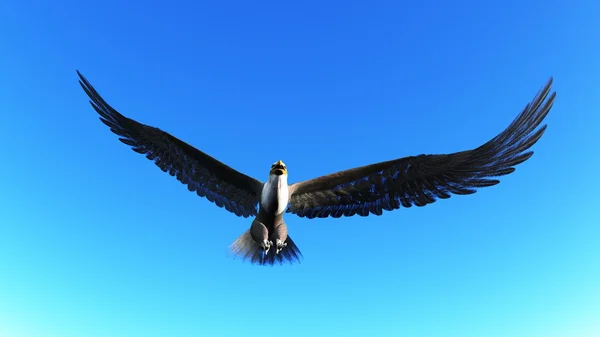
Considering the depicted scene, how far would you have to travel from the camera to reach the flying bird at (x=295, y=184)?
9.88 metres

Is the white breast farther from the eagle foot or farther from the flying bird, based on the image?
the eagle foot

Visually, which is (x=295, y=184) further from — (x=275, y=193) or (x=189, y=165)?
(x=189, y=165)

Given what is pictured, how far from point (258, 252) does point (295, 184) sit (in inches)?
73.6

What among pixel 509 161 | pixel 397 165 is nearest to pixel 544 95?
pixel 509 161

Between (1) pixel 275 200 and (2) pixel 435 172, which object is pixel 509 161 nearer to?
(2) pixel 435 172

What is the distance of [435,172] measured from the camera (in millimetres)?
10492

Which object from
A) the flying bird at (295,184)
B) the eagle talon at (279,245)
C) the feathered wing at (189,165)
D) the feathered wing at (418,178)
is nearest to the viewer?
the feathered wing at (418,178)

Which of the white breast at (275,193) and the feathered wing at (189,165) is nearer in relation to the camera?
the white breast at (275,193)

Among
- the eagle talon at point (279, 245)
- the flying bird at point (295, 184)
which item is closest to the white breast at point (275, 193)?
the flying bird at point (295, 184)

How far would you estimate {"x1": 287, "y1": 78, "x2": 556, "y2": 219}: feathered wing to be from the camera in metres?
8.68

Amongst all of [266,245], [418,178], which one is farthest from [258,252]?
[418,178]

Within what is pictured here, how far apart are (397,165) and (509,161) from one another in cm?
244

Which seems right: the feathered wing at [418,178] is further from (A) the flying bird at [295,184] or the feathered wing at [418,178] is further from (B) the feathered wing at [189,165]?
(B) the feathered wing at [189,165]

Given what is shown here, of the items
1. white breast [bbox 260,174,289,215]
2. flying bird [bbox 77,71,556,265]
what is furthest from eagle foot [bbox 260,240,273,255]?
white breast [bbox 260,174,289,215]
